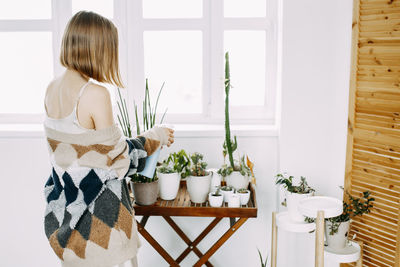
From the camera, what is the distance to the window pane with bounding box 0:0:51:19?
289 cm

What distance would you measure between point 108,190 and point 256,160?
1.23 m

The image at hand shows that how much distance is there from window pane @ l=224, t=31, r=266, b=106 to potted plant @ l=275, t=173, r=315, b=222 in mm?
735

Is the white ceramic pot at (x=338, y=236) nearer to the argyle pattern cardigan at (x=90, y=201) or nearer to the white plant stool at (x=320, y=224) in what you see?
the white plant stool at (x=320, y=224)

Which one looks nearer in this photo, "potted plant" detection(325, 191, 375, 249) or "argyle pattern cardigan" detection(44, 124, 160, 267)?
"argyle pattern cardigan" detection(44, 124, 160, 267)

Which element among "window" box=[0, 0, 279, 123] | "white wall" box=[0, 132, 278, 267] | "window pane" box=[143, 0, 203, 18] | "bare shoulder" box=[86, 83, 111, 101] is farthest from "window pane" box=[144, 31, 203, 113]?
"bare shoulder" box=[86, 83, 111, 101]

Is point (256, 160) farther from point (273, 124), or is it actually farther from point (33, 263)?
point (33, 263)

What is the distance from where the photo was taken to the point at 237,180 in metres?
2.31

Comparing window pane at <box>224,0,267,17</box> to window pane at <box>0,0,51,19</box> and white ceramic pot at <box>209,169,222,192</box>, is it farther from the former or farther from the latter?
window pane at <box>0,0,51,19</box>

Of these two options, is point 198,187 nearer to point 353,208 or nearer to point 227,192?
point 227,192

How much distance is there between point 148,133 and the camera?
78.2 inches

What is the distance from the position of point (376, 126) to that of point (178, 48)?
53.9 inches

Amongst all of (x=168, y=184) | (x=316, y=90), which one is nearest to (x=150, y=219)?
(x=168, y=184)

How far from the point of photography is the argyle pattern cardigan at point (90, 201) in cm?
168

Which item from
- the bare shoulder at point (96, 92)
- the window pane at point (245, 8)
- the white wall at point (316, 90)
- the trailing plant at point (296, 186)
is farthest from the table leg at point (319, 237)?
the window pane at point (245, 8)
